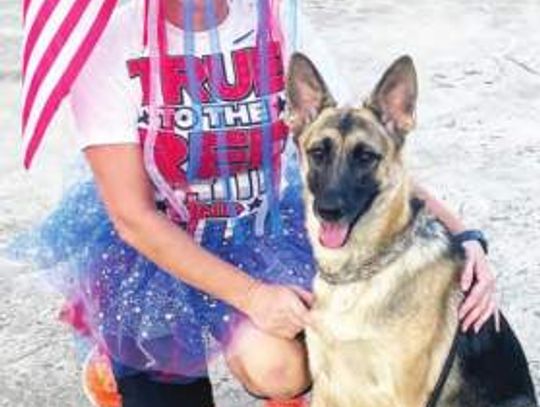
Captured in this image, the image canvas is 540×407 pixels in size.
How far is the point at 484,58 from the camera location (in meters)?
5.49

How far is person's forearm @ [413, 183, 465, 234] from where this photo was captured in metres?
2.67

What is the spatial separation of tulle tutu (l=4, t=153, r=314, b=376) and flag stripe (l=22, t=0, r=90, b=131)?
0.46 m

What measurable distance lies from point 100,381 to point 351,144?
91 cm

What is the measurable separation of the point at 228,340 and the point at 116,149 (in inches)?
20.3

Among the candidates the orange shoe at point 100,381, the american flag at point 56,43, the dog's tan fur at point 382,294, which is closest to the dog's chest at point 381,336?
the dog's tan fur at point 382,294

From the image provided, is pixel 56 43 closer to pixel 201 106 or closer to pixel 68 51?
pixel 68 51

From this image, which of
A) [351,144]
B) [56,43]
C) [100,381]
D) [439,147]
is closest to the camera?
[56,43]

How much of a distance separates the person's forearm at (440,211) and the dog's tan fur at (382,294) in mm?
105

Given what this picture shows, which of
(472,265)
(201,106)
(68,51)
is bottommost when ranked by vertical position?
(472,265)

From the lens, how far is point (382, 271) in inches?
100

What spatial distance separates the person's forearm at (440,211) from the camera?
267 centimetres

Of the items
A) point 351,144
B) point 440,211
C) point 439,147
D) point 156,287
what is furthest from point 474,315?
point 439,147

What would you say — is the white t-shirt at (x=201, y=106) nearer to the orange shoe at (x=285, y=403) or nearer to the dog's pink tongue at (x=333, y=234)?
the dog's pink tongue at (x=333, y=234)

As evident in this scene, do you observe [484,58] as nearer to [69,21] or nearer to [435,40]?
[435,40]
